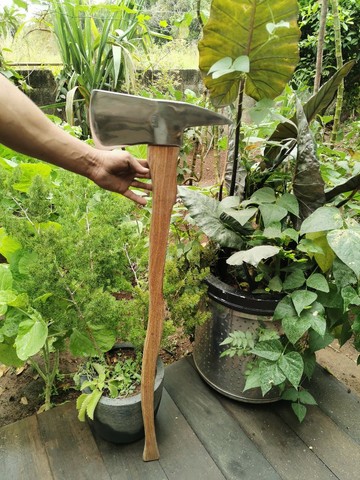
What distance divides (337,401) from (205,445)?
1.72 ft

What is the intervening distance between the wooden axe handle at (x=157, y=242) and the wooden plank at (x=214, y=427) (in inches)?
11.2

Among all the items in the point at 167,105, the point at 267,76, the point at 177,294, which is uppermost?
the point at 267,76

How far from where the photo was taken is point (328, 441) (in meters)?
1.21

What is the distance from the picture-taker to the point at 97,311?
0.99 m

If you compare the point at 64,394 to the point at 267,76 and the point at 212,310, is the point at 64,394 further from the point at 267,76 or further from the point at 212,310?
the point at 267,76

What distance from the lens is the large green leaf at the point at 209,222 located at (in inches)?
45.1

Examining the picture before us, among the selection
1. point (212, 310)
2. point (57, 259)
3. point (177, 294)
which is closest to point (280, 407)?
point (212, 310)

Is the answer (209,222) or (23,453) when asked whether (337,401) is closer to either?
(209,222)

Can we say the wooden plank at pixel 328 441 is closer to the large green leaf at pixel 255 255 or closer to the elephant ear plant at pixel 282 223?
the elephant ear plant at pixel 282 223

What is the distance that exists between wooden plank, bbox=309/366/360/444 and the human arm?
3.29ft

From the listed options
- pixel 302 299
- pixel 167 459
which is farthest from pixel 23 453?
pixel 302 299

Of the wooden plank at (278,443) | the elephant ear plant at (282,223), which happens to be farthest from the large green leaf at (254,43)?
the wooden plank at (278,443)

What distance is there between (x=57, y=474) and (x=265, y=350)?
0.70 meters

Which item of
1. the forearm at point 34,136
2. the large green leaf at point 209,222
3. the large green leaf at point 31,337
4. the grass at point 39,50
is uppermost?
the grass at point 39,50
